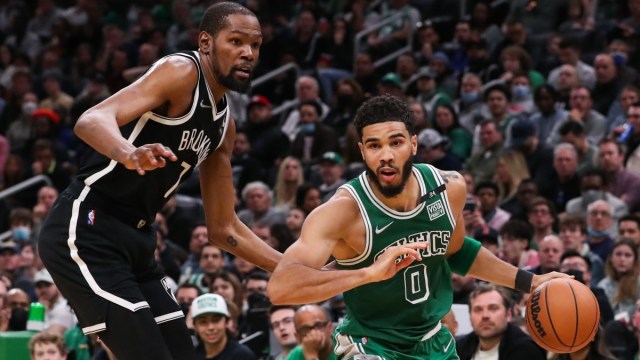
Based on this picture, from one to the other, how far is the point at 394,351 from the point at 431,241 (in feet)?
1.75

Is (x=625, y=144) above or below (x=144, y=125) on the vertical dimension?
below

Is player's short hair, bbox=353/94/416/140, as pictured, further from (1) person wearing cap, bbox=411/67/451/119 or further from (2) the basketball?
(1) person wearing cap, bbox=411/67/451/119

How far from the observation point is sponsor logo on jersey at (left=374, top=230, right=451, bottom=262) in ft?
17.6

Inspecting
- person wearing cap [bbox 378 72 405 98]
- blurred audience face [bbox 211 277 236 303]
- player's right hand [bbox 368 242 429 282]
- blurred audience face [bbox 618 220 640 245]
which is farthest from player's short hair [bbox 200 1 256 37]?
person wearing cap [bbox 378 72 405 98]

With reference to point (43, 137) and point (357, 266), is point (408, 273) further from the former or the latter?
point (43, 137)

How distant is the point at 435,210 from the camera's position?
547cm

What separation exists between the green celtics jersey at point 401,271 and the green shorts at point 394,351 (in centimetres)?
3

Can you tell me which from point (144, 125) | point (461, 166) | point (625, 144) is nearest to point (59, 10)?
point (461, 166)

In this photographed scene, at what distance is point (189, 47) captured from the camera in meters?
17.3

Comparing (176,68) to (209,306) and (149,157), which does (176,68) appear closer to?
(149,157)

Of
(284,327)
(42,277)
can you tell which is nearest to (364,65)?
(42,277)

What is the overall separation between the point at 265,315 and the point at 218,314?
116 cm

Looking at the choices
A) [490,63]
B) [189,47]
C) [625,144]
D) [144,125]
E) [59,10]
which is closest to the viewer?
[144,125]

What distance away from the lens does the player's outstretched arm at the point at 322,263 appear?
4.79 metres
